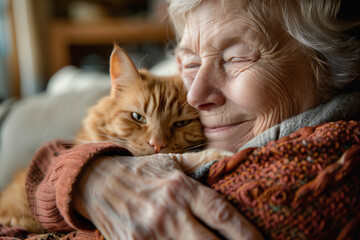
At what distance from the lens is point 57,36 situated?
501cm

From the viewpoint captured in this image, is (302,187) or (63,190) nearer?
(302,187)

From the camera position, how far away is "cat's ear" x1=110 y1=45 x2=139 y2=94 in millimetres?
1276

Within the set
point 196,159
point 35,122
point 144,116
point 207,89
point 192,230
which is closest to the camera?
point 192,230

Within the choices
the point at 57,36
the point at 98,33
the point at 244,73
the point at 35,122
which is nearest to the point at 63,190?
the point at 244,73

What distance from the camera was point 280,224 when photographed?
0.78 meters

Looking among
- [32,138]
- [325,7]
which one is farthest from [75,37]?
[325,7]

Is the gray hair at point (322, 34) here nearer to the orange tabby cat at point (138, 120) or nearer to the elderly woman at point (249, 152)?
the elderly woman at point (249, 152)

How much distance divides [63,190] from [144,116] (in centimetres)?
49

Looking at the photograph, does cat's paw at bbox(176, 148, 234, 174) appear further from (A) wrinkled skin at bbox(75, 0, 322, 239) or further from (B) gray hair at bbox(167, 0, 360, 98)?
(B) gray hair at bbox(167, 0, 360, 98)

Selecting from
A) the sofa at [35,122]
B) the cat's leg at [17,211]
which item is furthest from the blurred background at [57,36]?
the cat's leg at [17,211]

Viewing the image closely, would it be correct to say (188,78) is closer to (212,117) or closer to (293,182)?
(212,117)

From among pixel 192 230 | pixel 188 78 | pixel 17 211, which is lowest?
pixel 17 211

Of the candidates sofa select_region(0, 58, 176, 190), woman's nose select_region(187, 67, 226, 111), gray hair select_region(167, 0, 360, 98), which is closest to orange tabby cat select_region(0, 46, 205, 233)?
woman's nose select_region(187, 67, 226, 111)

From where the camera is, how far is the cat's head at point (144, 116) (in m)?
1.22
